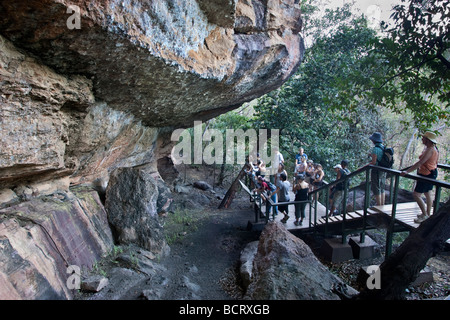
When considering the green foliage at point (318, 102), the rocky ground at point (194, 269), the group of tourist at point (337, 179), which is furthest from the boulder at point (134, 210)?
the green foliage at point (318, 102)

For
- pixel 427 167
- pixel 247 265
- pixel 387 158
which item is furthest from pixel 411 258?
pixel 387 158

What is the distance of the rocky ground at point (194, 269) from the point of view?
4527mm

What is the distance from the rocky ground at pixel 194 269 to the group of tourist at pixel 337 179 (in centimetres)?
142

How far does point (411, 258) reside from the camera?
2686 millimetres

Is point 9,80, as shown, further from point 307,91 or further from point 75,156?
point 307,91

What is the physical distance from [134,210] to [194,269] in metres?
1.91

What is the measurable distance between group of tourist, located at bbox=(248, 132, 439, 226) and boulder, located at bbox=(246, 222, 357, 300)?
1.95 m

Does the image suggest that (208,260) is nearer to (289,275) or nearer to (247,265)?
(247,265)

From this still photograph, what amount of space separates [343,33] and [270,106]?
12.4 feet

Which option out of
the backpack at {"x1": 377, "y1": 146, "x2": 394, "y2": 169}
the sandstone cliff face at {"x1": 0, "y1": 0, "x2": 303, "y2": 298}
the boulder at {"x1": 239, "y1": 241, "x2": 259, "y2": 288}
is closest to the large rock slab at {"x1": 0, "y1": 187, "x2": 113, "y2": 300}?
the sandstone cliff face at {"x1": 0, "y1": 0, "x2": 303, "y2": 298}

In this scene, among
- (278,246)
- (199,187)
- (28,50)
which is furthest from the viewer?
(199,187)

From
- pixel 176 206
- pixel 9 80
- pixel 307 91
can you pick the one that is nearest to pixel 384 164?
pixel 307 91

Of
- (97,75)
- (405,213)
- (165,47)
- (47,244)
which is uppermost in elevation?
(165,47)
